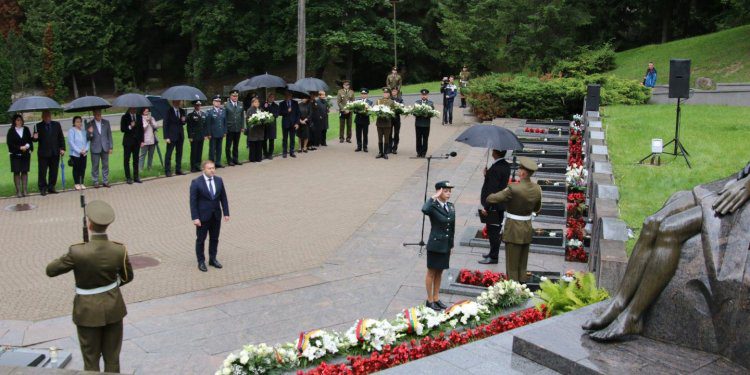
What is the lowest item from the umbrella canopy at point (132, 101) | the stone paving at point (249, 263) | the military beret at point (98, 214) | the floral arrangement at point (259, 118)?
the stone paving at point (249, 263)

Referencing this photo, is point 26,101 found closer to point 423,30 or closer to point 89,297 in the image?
point 89,297

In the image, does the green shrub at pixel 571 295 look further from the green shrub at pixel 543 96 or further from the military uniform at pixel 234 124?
the green shrub at pixel 543 96

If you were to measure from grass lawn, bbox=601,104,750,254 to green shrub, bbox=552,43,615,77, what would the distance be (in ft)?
28.5

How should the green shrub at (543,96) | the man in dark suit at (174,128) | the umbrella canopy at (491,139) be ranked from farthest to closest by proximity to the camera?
1. the green shrub at (543,96)
2. the man in dark suit at (174,128)
3. the umbrella canopy at (491,139)

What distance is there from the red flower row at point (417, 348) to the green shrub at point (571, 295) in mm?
171

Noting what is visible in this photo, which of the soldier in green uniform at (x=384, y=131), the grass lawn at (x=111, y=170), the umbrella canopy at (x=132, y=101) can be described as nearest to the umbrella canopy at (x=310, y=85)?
the soldier in green uniform at (x=384, y=131)

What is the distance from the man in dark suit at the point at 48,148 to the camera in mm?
16594

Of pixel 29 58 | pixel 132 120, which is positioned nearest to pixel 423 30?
pixel 29 58

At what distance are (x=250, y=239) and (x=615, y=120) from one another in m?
14.4

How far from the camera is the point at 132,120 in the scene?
58.5ft

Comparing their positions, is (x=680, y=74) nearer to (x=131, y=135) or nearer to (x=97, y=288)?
(x=131, y=135)

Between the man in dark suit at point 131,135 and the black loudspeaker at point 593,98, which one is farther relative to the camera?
the black loudspeaker at point 593,98

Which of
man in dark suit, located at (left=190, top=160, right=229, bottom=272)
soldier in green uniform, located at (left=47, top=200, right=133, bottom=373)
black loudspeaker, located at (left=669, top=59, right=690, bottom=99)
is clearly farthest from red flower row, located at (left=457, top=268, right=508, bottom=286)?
black loudspeaker, located at (left=669, top=59, right=690, bottom=99)

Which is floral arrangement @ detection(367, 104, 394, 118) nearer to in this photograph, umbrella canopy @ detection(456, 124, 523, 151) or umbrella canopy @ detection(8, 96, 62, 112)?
umbrella canopy @ detection(8, 96, 62, 112)
